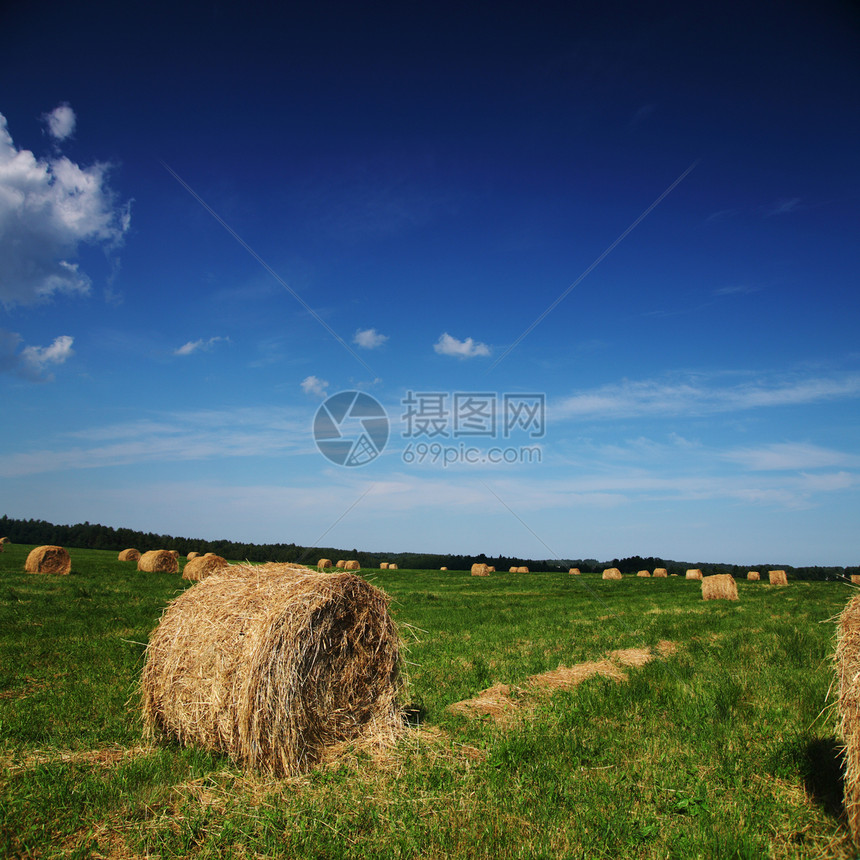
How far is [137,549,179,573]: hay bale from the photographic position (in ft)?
104

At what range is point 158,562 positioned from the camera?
32.0m

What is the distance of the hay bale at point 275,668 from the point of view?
19.1 feet

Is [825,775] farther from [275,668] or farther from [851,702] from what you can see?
[275,668]

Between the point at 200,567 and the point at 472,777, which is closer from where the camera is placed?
the point at 472,777

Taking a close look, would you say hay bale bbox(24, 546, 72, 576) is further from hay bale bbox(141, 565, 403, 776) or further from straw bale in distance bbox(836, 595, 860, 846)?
straw bale in distance bbox(836, 595, 860, 846)

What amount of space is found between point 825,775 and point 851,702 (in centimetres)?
156

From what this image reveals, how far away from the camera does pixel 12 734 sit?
240 inches

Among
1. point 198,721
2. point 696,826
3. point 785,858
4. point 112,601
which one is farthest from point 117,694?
point 112,601

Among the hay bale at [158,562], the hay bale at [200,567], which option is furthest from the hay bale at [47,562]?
the hay bale at [200,567]

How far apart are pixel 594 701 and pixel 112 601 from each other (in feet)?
48.9

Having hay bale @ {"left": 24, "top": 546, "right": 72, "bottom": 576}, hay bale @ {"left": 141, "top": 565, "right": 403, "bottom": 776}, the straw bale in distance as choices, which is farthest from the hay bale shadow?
hay bale @ {"left": 24, "top": 546, "right": 72, "bottom": 576}

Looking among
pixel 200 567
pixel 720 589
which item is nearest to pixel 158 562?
pixel 200 567

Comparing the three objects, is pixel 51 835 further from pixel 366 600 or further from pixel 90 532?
pixel 90 532

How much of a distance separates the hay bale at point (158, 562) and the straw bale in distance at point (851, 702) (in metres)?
32.8
